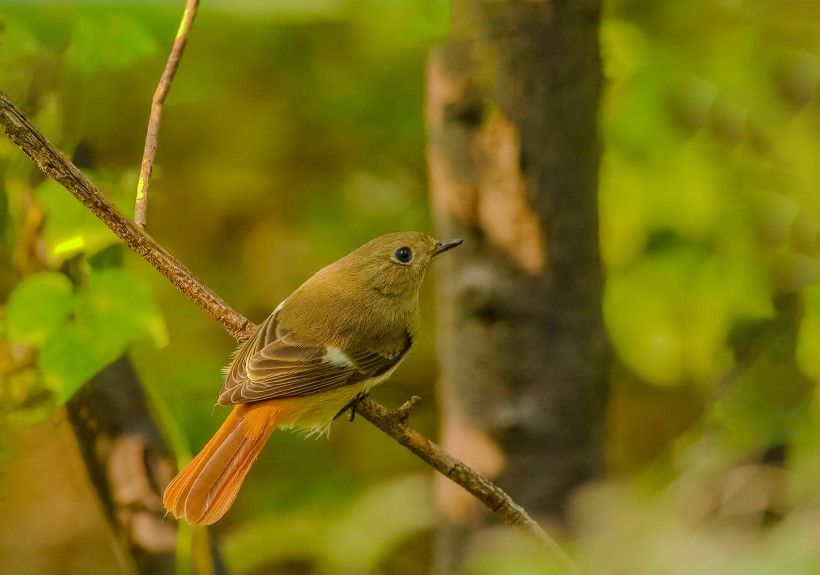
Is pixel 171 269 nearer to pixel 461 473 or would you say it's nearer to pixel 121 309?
pixel 121 309

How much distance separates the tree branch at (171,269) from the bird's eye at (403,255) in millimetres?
931

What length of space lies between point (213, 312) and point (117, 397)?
90cm

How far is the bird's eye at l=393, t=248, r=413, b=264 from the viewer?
2.78 m

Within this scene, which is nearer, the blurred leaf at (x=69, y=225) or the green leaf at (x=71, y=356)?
the green leaf at (x=71, y=356)

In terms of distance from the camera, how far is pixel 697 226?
300 centimetres

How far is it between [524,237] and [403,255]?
387 millimetres

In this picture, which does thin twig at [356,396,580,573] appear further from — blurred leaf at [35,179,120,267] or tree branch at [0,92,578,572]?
blurred leaf at [35,179,120,267]

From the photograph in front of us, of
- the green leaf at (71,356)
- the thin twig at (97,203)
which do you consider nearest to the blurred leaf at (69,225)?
the green leaf at (71,356)

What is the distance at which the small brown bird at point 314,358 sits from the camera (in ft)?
7.07

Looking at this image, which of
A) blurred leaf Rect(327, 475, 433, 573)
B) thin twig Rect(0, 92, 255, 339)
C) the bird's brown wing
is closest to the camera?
thin twig Rect(0, 92, 255, 339)

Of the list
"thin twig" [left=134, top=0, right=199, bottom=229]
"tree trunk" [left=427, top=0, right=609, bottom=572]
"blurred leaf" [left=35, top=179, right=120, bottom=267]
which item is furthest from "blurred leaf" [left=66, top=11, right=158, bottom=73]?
"tree trunk" [left=427, top=0, right=609, bottom=572]

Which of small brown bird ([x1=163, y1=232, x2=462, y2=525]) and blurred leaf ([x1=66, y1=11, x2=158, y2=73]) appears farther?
blurred leaf ([x1=66, y1=11, x2=158, y2=73])

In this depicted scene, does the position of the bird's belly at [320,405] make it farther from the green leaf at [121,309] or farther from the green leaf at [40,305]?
the green leaf at [40,305]

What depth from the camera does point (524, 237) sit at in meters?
2.66
